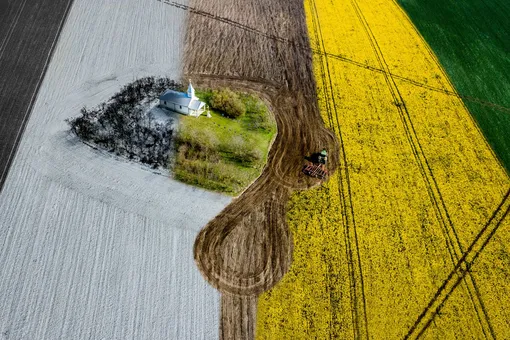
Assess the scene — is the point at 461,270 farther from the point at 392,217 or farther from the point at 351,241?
the point at 351,241

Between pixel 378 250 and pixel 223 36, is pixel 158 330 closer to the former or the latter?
pixel 378 250

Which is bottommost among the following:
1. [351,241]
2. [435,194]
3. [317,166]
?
[351,241]

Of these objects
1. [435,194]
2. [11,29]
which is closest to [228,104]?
[435,194]

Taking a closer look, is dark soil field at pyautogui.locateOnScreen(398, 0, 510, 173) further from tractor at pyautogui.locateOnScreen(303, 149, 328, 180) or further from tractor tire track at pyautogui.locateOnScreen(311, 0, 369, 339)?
tractor at pyautogui.locateOnScreen(303, 149, 328, 180)

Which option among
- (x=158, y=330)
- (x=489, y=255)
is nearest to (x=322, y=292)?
(x=158, y=330)

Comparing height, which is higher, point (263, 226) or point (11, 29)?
point (263, 226)

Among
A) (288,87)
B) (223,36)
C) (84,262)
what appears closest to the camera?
(84,262)
